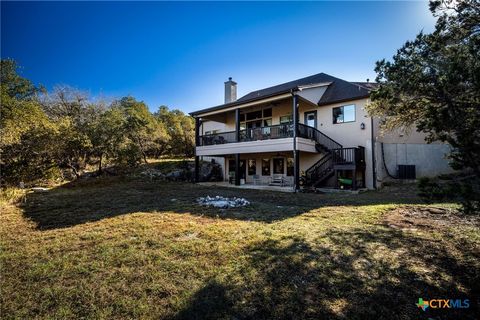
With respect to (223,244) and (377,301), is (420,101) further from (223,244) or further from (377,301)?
(223,244)

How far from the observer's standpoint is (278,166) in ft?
56.9

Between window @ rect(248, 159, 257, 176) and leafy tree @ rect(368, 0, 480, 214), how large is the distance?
1387 centimetres

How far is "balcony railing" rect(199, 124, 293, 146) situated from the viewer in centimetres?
1398

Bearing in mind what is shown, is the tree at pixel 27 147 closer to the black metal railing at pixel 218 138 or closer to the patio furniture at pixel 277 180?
the black metal railing at pixel 218 138

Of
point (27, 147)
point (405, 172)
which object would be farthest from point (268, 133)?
point (27, 147)

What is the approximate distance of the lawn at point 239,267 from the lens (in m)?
2.60

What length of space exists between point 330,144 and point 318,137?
0.88m

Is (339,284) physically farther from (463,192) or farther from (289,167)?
(289,167)

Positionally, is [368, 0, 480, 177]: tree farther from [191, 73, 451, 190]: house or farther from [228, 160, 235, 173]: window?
[228, 160, 235, 173]: window

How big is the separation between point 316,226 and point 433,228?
2523 mm

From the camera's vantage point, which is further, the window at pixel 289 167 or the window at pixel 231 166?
the window at pixel 231 166

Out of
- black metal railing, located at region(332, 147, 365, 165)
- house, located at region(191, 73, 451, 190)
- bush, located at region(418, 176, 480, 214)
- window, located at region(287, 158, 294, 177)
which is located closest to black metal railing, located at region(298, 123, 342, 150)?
house, located at region(191, 73, 451, 190)

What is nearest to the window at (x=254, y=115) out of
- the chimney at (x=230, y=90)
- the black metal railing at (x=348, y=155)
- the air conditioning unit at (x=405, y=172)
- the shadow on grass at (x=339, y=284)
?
the chimney at (x=230, y=90)

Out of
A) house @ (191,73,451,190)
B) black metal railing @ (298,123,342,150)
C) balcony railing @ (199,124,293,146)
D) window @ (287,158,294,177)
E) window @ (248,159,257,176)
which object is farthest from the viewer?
window @ (248,159,257,176)
